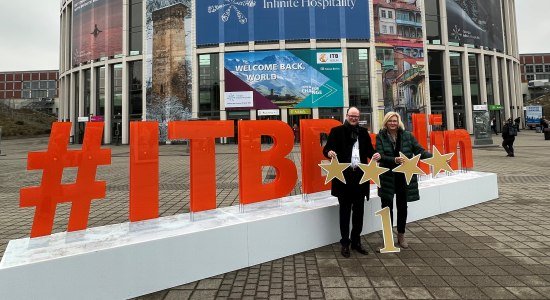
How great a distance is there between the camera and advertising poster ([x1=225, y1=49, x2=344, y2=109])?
32.7 metres

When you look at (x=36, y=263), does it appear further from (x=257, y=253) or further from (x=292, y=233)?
(x=292, y=233)

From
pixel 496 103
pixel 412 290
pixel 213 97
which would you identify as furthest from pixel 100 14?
pixel 496 103

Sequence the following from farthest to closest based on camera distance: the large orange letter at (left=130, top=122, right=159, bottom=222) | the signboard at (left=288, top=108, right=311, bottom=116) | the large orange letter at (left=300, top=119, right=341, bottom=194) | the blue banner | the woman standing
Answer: the blue banner < the signboard at (left=288, top=108, right=311, bottom=116) < the large orange letter at (left=300, top=119, right=341, bottom=194) < the woman standing < the large orange letter at (left=130, top=122, right=159, bottom=222)

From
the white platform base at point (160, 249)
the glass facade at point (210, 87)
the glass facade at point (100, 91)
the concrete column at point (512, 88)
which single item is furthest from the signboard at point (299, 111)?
the concrete column at point (512, 88)

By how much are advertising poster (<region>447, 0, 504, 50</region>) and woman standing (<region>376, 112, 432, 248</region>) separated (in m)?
39.1

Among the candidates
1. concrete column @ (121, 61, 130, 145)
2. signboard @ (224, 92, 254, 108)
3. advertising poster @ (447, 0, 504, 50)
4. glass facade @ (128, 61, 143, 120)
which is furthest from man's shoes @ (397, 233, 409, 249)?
advertising poster @ (447, 0, 504, 50)

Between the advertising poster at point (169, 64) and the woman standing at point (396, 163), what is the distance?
31.1m

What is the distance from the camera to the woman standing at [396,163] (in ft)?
14.2

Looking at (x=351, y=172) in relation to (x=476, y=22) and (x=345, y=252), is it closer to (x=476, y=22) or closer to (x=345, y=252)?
(x=345, y=252)

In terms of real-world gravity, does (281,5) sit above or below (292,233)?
above

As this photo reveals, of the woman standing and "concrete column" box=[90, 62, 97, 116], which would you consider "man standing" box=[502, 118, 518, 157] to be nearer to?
the woman standing

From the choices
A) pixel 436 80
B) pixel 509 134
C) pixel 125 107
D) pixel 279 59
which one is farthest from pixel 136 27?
pixel 509 134

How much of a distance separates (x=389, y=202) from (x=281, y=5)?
1286 inches

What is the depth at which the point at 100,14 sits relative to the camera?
124ft
